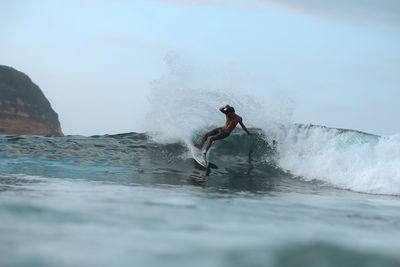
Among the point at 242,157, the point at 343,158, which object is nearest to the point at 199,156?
the point at 242,157

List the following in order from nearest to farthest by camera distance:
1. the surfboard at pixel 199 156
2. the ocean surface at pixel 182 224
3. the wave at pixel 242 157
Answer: the ocean surface at pixel 182 224
the wave at pixel 242 157
the surfboard at pixel 199 156

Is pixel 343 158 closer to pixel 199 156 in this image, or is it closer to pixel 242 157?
pixel 242 157

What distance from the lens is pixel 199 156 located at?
1031 cm

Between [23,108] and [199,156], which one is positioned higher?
[23,108]

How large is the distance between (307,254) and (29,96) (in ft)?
162

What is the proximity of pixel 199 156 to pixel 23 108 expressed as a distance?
40459 millimetres

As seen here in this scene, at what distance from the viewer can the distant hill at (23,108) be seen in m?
42.5

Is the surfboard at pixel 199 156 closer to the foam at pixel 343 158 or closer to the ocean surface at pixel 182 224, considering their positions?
the ocean surface at pixel 182 224

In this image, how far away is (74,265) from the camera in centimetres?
202

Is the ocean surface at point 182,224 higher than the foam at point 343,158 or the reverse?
the reverse

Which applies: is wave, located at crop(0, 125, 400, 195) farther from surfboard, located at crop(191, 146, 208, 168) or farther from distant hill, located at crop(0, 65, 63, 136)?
distant hill, located at crop(0, 65, 63, 136)

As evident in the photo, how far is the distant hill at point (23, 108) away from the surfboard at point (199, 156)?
119 feet

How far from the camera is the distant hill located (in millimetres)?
42531

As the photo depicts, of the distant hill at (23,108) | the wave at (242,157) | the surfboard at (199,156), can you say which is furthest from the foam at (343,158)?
the distant hill at (23,108)
